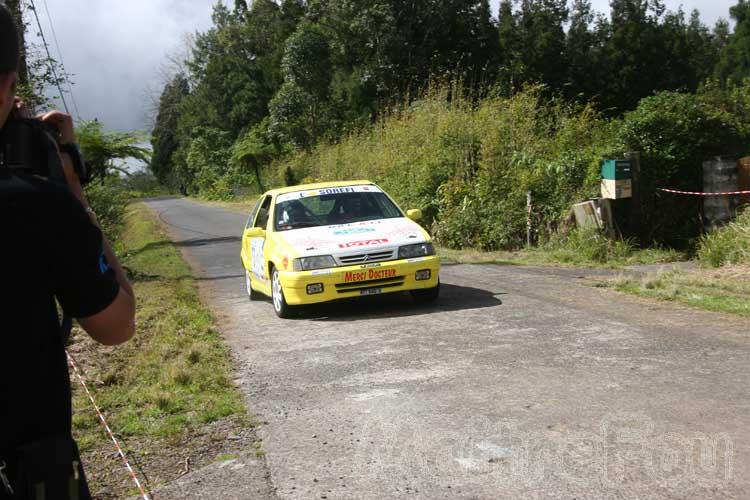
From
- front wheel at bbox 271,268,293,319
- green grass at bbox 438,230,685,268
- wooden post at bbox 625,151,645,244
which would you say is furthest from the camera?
wooden post at bbox 625,151,645,244

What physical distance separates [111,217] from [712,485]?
1763 centimetres

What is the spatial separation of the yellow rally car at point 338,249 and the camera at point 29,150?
24.9 ft

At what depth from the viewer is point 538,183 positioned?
1659 cm

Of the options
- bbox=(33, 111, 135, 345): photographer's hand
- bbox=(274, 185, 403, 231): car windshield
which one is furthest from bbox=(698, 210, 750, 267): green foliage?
bbox=(33, 111, 135, 345): photographer's hand

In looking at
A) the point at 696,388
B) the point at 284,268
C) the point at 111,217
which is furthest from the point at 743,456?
the point at 111,217

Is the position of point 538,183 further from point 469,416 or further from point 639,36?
point 639,36

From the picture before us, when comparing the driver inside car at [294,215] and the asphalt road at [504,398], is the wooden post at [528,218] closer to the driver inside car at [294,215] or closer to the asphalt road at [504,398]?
the asphalt road at [504,398]

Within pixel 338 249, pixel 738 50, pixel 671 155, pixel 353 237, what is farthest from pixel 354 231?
pixel 738 50

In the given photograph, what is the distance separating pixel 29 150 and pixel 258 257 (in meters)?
9.32

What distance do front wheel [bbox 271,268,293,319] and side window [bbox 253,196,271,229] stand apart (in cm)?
149

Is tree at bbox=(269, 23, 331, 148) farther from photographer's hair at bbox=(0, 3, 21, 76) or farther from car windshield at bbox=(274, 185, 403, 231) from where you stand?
photographer's hair at bbox=(0, 3, 21, 76)

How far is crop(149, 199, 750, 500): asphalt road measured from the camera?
438cm

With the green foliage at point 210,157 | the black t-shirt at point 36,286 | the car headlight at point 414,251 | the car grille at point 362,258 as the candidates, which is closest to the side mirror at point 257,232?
the car grille at point 362,258

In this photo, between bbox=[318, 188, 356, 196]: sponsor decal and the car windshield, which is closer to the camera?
the car windshield
